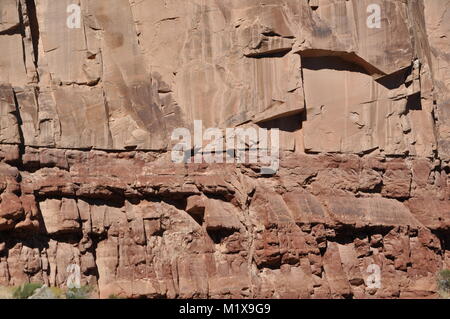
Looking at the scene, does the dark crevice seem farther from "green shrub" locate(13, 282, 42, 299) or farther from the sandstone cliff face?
"green shrub" locate(13, 282, 42, 299)

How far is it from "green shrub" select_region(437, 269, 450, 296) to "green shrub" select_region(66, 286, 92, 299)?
29.9 feet

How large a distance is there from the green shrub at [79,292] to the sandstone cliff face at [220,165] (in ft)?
3.68

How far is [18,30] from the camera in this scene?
32.4 m

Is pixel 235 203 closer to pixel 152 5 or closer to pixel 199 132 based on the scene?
pixel 199 132

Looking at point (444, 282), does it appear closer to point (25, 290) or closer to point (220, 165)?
point (220, 165)

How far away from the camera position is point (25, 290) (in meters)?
29.0

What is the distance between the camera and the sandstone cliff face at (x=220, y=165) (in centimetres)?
3212

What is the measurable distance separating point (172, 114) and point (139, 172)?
6.33ft

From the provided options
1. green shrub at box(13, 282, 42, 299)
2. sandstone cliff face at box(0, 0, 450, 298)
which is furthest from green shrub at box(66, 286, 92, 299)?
sandstone cliff face at box(0, 0, 450, 298)

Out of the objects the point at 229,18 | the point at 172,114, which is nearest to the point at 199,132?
the point at 172,114

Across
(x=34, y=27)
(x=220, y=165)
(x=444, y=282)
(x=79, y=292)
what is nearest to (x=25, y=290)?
(x=79, y=292)

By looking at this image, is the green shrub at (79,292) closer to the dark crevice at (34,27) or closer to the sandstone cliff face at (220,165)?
the sandstone cliff face at (220,165)

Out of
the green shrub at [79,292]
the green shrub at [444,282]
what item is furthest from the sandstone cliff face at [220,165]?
the green shrub at [79,292]

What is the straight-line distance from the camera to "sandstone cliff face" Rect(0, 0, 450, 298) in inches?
1265
